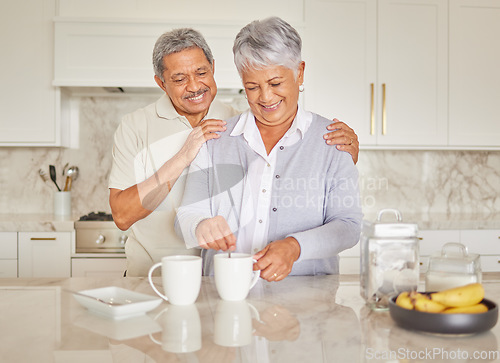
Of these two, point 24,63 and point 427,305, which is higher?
point 24,63

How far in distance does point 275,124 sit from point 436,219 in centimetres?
184

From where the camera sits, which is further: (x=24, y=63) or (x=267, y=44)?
(x=24, y=63)

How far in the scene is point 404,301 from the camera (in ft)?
2.83

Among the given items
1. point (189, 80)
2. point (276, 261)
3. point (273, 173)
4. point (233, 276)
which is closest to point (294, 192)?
point (273, 173)

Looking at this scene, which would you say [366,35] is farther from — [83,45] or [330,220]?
[330,220]

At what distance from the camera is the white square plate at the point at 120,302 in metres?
0.91

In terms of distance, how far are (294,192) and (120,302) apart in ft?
1.93

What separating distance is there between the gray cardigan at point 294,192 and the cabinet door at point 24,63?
71.6 inches

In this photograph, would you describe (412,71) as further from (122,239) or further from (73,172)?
(73,172)

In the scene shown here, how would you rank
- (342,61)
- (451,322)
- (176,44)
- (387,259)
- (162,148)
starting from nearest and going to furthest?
→ 1. (451,322)
2. (387,259)
3. (176,44)
4. (162,148)
5. (342,61)

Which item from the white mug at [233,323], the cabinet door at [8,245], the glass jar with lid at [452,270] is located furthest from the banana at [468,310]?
the cabinet door at [8,245]

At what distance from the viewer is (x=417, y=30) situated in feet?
10.1

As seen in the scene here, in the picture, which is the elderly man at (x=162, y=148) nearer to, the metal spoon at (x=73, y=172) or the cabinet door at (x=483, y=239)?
the metal spoon at (x=73, y=172)

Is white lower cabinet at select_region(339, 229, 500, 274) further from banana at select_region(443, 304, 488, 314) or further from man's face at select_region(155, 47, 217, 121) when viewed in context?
banana at select_region(443, 304, 488, 314)
